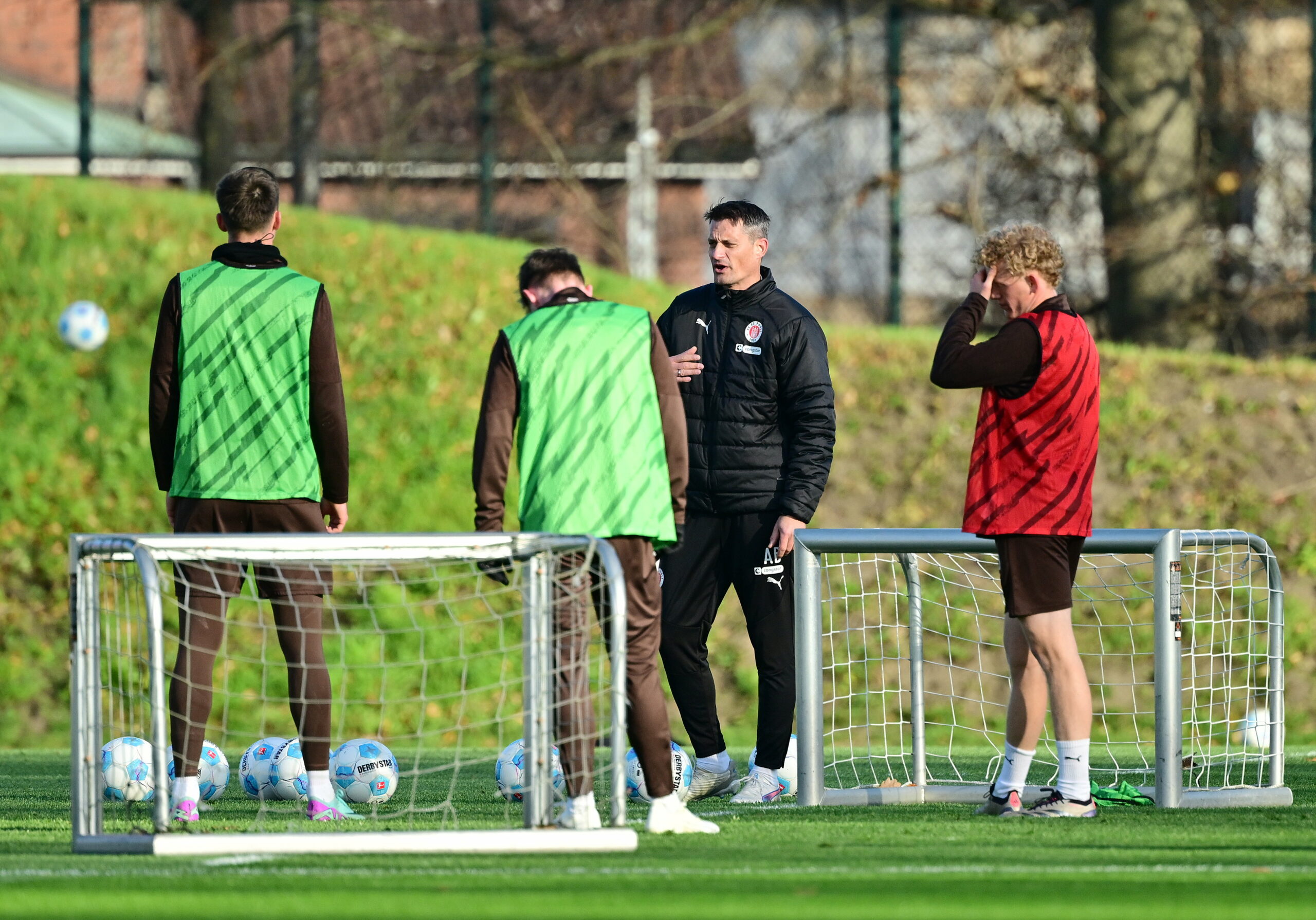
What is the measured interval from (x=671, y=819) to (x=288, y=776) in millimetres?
1983

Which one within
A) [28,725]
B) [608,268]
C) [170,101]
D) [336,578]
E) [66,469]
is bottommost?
[28,725]

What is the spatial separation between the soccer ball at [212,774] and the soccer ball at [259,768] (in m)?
0.07

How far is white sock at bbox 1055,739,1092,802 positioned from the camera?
5953 millimetres

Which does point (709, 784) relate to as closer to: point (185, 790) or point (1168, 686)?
point (1168, 686)

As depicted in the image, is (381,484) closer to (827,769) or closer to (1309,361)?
(827,769)

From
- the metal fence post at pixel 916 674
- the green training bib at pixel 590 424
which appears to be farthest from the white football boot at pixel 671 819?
the metal fence post at pixel 916 674

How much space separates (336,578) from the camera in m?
11.5

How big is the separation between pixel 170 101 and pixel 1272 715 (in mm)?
10753

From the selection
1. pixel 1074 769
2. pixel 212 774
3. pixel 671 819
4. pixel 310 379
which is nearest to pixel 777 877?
pixel 671 819

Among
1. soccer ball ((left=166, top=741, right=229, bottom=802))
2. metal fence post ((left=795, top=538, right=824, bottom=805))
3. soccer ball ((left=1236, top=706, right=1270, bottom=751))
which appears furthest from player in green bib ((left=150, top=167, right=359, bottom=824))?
soccer ball ((left=1236, top=706, right=1270, bottom=751))

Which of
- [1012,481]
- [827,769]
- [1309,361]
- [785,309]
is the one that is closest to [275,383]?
[785,309]

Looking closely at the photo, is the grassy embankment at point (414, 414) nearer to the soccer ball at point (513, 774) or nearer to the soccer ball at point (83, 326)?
the soccer ball at point (83, 326)

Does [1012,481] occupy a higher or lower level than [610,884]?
higher

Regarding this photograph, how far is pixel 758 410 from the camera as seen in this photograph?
684 centimetres
